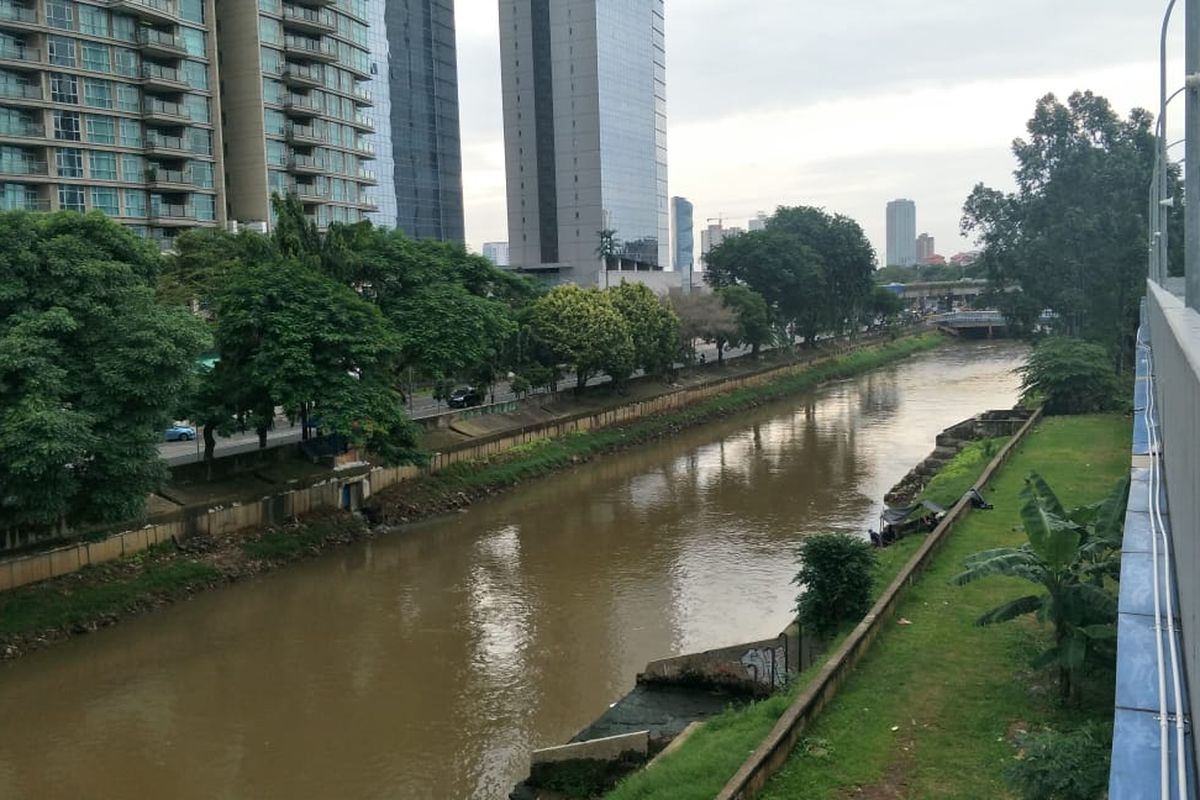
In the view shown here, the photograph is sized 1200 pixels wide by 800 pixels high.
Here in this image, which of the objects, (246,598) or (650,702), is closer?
(650,702)

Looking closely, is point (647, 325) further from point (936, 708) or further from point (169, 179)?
point (936, 708)

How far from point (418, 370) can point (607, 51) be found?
208 feet

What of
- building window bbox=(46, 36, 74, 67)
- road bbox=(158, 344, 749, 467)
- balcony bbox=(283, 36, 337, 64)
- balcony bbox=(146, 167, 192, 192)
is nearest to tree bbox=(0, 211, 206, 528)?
road bbox=(158, 344, 749, 467)

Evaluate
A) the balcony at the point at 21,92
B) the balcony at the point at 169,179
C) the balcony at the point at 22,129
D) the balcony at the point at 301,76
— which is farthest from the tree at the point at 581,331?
the balcony at the point at 21,92

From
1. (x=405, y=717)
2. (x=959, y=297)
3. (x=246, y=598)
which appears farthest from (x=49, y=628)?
(x=959, y=297)

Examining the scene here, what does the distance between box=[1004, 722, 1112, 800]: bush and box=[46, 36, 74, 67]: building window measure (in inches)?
1785

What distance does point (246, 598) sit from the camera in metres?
24.0

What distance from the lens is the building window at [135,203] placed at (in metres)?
45.2

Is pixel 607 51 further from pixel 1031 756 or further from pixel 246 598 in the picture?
pixel 1031 756

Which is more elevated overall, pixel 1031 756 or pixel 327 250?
pixel 327 250

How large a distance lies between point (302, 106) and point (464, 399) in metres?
20.6

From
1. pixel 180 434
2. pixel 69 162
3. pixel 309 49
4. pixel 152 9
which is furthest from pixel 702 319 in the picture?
pixel 69 162

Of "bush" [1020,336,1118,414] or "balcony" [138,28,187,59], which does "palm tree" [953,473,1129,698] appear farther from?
"balcony" [138,28,187,59]

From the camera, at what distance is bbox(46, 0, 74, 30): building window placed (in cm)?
4156
